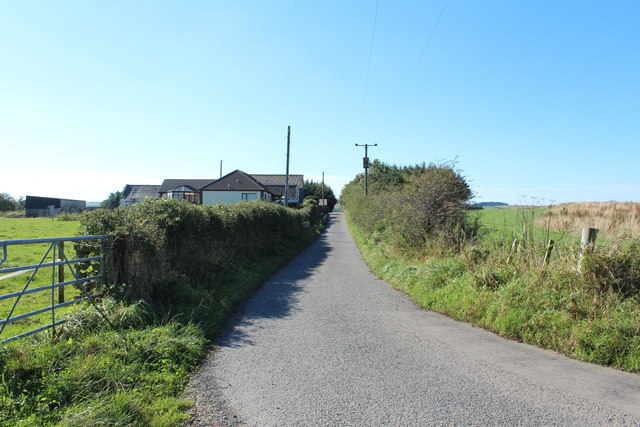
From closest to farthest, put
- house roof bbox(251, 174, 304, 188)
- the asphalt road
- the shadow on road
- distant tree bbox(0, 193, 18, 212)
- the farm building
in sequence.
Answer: the asphalt road, the shadow on road, the farm building, distant tree bbox(0, 193, 18, 212), house roof bbox(251, 174, 304, 188)

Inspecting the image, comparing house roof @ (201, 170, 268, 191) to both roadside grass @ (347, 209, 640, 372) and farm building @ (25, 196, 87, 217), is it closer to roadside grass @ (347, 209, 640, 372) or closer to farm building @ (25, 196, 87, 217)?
farm building @ (25, 196, 87, 217)

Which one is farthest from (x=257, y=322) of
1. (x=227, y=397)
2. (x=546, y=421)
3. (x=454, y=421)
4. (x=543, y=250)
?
(x=543, y=250)

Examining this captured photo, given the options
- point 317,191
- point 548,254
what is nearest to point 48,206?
point 317,191

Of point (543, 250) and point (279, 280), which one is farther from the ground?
point (543, 250)

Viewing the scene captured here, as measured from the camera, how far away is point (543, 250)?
816 cm

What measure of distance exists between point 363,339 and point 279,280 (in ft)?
20.1

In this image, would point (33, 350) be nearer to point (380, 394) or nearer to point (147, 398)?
point (147, 398)

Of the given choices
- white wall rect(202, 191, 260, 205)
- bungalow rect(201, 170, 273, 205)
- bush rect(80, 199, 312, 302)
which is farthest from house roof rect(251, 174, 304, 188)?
bush rect(80, 199, 312, 302)

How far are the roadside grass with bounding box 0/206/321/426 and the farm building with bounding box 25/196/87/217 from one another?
2110 inches

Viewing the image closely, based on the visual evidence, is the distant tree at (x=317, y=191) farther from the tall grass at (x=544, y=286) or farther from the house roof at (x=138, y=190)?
the tall grass at (x=544, y=286)

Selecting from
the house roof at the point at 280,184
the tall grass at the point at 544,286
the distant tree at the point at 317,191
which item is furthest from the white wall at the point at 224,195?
the tall grass at the point at 544,286

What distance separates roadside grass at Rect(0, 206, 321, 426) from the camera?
141 inches

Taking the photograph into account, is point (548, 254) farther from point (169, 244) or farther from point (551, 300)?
point (169, 244)

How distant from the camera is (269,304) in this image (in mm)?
8961
